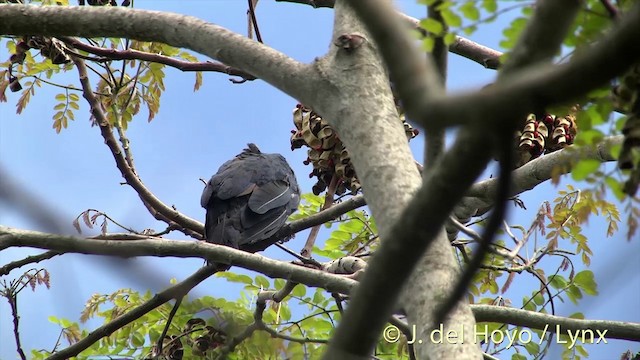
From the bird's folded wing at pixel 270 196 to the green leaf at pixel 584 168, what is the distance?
4.18 meters

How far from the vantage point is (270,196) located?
615 cm

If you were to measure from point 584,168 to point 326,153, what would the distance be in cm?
307

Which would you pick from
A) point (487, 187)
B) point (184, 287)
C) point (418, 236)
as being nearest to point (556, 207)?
point (487, 187)

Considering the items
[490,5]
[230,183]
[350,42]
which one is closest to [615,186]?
[490,5]

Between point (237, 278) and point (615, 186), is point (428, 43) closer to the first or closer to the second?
point (615, 186)

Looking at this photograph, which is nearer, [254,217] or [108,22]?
[108,22]

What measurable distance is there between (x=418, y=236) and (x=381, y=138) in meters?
0.91

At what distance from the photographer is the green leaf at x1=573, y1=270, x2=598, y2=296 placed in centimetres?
441

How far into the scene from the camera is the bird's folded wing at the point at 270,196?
19.5 feet

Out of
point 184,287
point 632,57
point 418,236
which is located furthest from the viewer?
point 184,287

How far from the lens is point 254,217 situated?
5.89m

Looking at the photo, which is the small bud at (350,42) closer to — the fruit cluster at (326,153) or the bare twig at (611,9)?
the bare twig at (611,9)

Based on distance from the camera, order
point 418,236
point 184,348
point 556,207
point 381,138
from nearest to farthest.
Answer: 1. point 418,236
2. point 381,138
3. point 184,348
4. point 556,207

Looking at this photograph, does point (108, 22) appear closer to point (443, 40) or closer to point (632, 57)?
point (443, 40)
